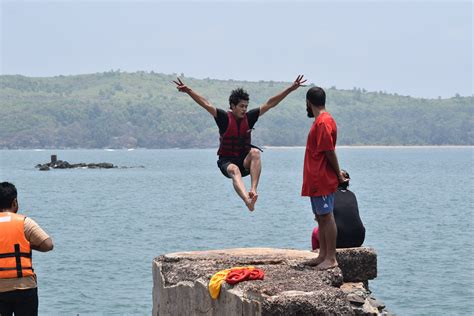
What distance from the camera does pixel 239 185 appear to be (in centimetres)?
1313

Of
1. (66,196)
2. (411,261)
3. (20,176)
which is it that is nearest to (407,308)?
(411,261)

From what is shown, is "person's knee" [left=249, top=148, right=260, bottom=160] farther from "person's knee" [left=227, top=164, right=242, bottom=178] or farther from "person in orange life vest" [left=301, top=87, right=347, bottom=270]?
"person in orange life vest" [left=301, top=87, right=347, bottom=270]

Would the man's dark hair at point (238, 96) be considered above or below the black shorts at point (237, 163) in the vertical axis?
above

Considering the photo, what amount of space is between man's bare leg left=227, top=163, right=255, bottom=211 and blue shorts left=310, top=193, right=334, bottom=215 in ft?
5.95

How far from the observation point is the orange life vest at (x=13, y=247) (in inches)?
384

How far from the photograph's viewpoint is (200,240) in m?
49.5

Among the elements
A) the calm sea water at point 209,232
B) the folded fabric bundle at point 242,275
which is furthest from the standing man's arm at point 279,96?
the calm sea water at point 209,232

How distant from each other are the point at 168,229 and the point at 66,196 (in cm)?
3345

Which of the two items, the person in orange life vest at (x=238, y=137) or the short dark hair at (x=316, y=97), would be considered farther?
the person in orange life vest at (x=238, y=137)

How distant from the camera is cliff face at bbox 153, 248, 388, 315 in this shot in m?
9.49

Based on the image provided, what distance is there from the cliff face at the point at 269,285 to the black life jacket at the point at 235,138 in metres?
1.27

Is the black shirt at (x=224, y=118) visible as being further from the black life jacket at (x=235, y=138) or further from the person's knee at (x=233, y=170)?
the person's knee at (x=233, y=170)

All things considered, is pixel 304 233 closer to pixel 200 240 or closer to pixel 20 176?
pixel 200 240

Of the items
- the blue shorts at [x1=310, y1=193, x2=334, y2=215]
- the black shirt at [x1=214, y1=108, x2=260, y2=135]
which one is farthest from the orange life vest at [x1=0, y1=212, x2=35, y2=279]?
the black shirt at [x1=214, y1=108, x2=260, y2=135]
